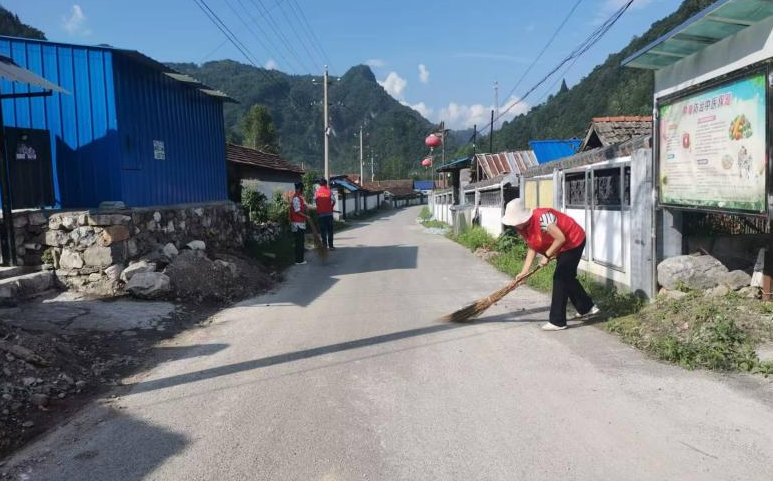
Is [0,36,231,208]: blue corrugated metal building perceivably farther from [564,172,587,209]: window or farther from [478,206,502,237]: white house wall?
[478,206,502,237]: white house wall

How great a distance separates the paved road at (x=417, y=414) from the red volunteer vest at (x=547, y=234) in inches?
37.9

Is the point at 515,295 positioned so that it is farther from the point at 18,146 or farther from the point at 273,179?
the point at 273,179

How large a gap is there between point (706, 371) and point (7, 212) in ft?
27.0

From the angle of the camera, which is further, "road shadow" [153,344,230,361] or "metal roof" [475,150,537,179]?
"metal roof" [475,150,537,179]

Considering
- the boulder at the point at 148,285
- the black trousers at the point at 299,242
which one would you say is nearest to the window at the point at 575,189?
the black trousers at the point at 299,242

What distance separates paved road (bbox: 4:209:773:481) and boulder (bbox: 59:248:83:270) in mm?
2758

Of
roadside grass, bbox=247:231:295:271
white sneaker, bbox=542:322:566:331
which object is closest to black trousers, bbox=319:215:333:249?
roadside grass, bbox=247:231:295:271

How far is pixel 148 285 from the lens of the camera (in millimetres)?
7430

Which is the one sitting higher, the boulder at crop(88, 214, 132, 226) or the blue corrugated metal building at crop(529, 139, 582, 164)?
the blue corrugated metal building at crop(529, 139, 582, 164)

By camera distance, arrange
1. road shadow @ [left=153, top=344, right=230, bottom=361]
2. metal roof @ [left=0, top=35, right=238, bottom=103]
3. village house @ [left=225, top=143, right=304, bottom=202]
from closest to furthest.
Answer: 1. road shadow @ [left=153, top=344, right=230, bottom=361]
2. metal roof @ [left=0, top=35, right=238, bottom=103]
3. village house @ [left=225, top=143, right=304, bottom=202]

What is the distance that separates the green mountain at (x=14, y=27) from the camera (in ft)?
86.9

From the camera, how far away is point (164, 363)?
16.8 feet

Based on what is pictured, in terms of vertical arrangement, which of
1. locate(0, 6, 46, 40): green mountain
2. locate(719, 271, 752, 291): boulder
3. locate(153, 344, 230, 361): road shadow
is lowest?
locate(153, 344, 230, 361): road shadow

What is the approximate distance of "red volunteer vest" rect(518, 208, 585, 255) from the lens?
590cm
